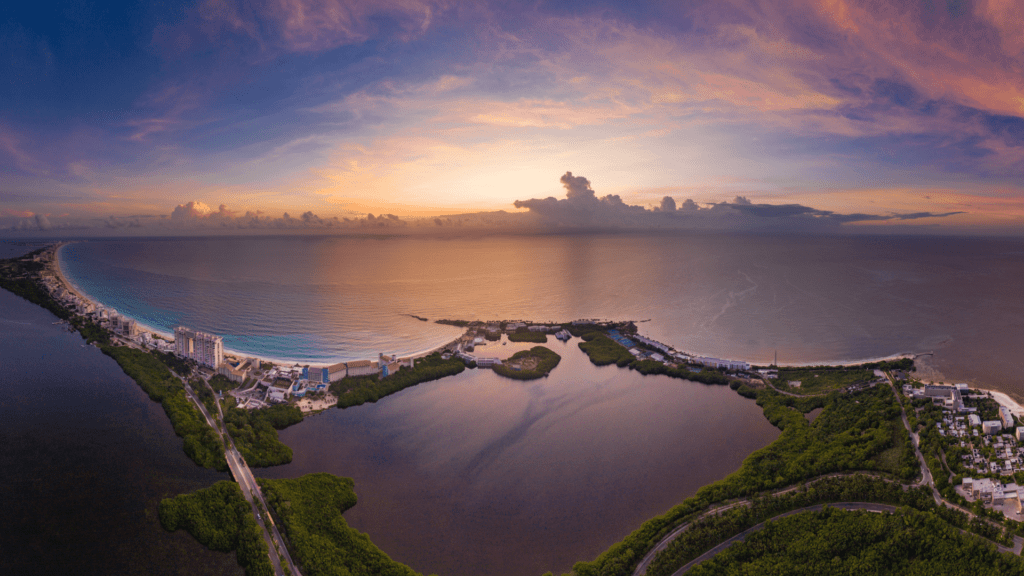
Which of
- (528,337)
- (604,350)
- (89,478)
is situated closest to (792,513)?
(604,350)

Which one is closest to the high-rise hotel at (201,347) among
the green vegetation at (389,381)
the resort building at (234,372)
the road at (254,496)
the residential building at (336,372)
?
the resort building at (234,372)

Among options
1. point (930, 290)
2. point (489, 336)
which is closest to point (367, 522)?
point (489, 336)

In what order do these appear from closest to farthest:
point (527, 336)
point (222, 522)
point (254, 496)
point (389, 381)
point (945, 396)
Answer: point (222, 522)
point (254, 496)
point (945, 396)
point (389, 381)
point (527, 336)

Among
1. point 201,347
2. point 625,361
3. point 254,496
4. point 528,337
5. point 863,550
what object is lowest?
point 863,550

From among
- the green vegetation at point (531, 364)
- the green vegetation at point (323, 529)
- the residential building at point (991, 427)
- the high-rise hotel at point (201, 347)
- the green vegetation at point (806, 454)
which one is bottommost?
Answer: the green vegetation at point (323, 529)

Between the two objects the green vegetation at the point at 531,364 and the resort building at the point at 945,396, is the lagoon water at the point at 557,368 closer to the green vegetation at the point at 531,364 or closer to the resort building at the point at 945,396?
the green vegetation at the point at 531,364

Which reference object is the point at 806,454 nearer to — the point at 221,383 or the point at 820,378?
the point at 820,378
